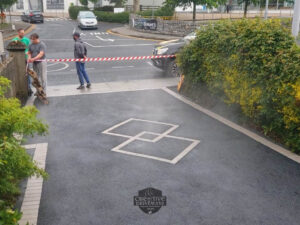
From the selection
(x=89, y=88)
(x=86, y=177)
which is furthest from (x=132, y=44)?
(x=86, y=177)

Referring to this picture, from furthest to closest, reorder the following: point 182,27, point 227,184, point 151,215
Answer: point 182,27, point 227,184, point 151,215

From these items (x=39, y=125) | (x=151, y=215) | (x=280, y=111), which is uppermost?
(x=39, y=125)

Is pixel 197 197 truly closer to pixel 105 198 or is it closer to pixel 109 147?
pixel 105 198

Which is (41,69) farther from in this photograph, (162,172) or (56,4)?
(56,4)

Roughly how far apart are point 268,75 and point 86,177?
4.53 metres

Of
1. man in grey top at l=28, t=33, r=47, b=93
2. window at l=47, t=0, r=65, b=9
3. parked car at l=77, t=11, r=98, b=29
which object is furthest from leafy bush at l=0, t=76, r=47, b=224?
window at l=47, t=0, r=65, b=9

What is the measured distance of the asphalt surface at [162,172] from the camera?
5.21 m

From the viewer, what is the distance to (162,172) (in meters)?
6.46

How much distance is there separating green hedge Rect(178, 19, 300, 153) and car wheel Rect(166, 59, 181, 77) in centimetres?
406

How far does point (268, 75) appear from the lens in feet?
25.7

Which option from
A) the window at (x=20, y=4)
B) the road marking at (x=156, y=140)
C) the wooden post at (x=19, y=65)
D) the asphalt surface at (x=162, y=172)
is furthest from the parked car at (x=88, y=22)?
the window at (x=20, y=4)

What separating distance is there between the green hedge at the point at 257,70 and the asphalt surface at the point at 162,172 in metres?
0.70

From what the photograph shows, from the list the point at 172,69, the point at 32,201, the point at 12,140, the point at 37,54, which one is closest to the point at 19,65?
the point at 37,54

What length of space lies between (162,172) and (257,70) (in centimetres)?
350
